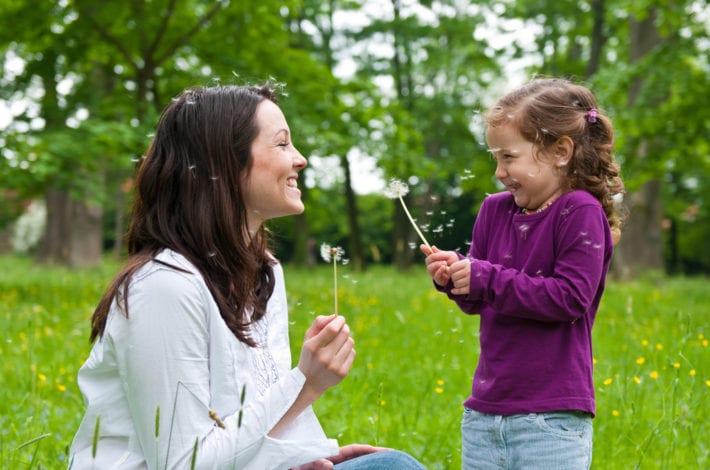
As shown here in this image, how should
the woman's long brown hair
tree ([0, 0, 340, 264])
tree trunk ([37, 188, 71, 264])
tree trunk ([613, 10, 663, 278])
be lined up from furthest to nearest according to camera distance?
1. tree trunk ([37, 188, 71, 264])
2. tree trunk ([613, 10, 663, 278])
3. tree ([0, 0, 340, 264])
4. the woman's long brown hair

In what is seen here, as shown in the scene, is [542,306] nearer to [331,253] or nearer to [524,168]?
[524,168]

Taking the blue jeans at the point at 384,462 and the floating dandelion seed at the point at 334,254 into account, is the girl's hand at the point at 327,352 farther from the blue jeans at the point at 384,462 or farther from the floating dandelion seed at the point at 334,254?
the blue jeans at the point at 384,462

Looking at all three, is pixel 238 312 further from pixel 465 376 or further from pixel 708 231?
pixel 708 231

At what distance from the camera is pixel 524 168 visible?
214cm

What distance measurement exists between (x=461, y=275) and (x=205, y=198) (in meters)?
0.68

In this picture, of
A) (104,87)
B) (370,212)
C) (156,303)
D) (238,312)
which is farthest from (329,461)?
(370,212)

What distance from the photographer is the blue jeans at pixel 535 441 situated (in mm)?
2057

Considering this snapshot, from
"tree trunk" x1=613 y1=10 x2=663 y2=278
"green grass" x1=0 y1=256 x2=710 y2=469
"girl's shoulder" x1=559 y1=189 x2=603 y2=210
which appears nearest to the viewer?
"girl's shoulder" x1=559 y1=189 x2=603 y2=210

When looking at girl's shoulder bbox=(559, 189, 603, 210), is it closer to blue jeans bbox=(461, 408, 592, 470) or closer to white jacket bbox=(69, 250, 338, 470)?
blue jeans bbox=(461, 408, 592, 470)

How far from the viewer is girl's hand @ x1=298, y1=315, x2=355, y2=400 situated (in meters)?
1.73

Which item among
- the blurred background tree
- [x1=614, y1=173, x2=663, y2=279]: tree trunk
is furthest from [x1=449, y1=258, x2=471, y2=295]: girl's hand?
[x1=614, y1=173, x2=663, y2=279]: tree trunk

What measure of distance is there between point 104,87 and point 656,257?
983 cm

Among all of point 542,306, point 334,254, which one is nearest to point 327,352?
point 334,254

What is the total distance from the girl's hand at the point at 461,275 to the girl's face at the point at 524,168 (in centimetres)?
25
